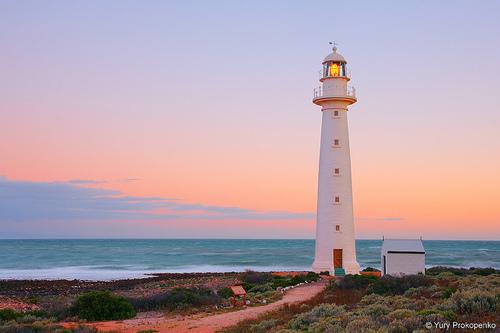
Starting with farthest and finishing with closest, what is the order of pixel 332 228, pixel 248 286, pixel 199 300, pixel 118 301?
pixel 332 228 < pixel 248 286 < pixel 199 300 < pixel 118 301

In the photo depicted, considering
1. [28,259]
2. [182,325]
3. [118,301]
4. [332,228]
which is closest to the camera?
[182,325]

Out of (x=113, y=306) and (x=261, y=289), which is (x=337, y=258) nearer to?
(x=261, y=289)

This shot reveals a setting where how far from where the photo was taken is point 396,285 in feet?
50.4

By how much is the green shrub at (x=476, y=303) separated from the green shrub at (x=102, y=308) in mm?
8329

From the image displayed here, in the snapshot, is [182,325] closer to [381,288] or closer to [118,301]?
[118,301]

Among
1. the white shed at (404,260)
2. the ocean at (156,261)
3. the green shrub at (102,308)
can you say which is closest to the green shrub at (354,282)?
the white shed at (404,260)

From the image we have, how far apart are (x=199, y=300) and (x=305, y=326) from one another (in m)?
6.43

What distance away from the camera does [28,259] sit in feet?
185

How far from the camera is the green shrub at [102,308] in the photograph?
14018 millimetres

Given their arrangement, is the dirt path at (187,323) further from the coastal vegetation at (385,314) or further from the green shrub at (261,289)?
the green shrub at (261,289)

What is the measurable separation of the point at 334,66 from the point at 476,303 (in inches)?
624

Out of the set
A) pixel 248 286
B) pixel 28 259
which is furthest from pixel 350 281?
pixel 28 259

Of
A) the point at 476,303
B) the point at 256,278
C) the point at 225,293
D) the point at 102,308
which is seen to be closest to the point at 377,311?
the point at 476,303

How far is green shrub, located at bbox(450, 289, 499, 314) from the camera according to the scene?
30.5 feet
